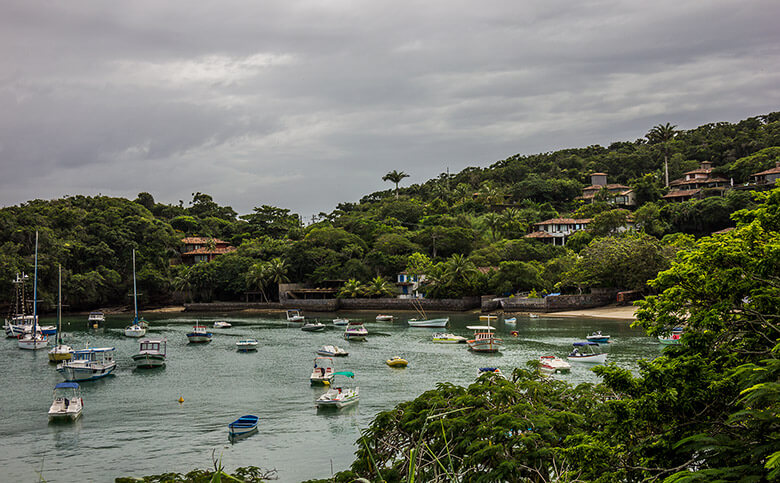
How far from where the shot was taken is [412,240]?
10025cm

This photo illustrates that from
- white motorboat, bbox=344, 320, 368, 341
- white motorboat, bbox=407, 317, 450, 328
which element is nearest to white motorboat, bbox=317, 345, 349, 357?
white motorboat, bbox=344, 320, 368, 341

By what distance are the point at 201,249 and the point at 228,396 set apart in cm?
7868

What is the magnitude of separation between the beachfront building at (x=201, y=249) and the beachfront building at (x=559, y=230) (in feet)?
177

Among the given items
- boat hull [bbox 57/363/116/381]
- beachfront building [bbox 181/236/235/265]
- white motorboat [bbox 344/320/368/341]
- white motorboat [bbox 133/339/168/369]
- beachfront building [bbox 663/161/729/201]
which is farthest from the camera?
beachfront building [bbox 181/236/235/265]

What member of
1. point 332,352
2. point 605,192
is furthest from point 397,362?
point 605,192

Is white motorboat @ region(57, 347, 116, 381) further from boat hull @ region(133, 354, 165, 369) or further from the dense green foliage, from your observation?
the dense green foliage

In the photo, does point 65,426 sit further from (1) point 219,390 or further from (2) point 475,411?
(2) point 475,411

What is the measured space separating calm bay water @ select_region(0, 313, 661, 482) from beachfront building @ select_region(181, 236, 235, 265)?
43805 millimetres

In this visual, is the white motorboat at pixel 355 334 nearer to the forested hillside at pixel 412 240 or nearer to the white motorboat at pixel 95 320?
the forested hillside at pixel 412 240

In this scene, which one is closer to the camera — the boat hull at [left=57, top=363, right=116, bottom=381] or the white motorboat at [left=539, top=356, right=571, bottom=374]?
the white motorboat at [left=539, top=356, right=571, bottom=374]

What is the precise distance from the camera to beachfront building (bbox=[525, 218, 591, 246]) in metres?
98.7

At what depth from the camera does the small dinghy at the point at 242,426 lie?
88.7 feet

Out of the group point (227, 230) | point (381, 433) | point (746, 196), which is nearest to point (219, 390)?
point (381, 433)

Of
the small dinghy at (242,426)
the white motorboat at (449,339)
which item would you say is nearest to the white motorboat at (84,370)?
the small dinghy at (242,426)
